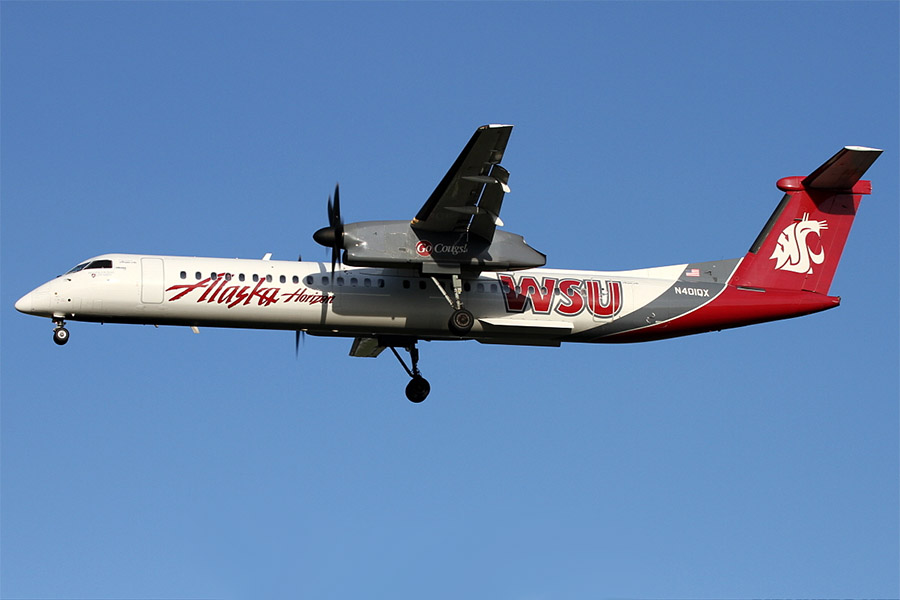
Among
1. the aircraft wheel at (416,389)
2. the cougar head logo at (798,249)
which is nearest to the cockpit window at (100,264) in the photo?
the aircraft wheel at (416,389)

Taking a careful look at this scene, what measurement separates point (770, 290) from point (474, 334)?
6734 millimetres

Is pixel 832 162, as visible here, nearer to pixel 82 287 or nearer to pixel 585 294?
pixel 585 294

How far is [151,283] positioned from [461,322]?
6.25 metres

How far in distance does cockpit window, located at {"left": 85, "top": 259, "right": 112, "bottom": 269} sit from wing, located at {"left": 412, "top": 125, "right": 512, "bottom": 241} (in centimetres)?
615

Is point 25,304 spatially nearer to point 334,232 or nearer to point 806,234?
point 334,232

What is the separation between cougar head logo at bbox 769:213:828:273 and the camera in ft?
88.1

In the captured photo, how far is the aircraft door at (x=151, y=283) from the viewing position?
24016 mm

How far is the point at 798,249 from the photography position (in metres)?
27.0

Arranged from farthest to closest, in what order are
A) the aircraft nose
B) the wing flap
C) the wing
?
the wing flap, the aircraft nose, the wing

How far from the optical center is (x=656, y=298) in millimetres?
25953

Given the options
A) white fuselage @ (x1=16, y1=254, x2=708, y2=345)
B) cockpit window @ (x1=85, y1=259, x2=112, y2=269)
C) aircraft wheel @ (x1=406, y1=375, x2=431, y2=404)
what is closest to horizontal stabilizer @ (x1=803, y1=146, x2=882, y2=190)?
white fuselage @ (x1=16, y1=254, x2=708, y2=345)

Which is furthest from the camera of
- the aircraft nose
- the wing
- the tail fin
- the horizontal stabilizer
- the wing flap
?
the wing flap

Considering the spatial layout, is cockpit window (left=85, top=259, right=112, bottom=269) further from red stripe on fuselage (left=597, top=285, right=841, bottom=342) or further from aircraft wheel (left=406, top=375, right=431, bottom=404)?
red stripe on fuselage (left=597, top=285, right=841, bottom=342)

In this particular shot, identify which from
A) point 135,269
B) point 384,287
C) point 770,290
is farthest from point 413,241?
point 770,290
